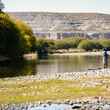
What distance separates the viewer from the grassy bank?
24062 mm

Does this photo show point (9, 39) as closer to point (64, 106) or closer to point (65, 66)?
point (65, 66)

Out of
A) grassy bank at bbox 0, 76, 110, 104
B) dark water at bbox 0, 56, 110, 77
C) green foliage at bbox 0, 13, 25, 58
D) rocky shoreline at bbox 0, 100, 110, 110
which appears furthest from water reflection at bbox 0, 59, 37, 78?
rocky shoreline at bbox 0, 100, 110, 110

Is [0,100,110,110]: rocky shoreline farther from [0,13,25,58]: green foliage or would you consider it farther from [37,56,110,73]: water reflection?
[0,13,25,58]: green foliage

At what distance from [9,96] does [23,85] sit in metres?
4.63

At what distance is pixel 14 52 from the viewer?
8312 centimetres

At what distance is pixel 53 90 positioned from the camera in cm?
2664

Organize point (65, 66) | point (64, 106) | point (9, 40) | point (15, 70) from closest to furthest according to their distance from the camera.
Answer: point (64, 106)
point (15, 70)
point (65, 66)
point (9, 40)

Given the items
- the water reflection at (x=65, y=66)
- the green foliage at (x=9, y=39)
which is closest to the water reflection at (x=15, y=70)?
the water reflection at (x=65, y=66)

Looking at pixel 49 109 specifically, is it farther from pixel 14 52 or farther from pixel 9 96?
pixel 14 52

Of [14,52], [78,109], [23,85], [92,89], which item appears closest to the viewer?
[78,109]

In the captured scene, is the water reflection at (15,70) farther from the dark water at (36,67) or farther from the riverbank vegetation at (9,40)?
the riverbank vegetation at (9,40)

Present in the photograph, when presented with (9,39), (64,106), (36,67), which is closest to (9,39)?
(9,39)

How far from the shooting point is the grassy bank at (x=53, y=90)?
24062mm

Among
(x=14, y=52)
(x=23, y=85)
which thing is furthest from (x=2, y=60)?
(x=23, y=85)
